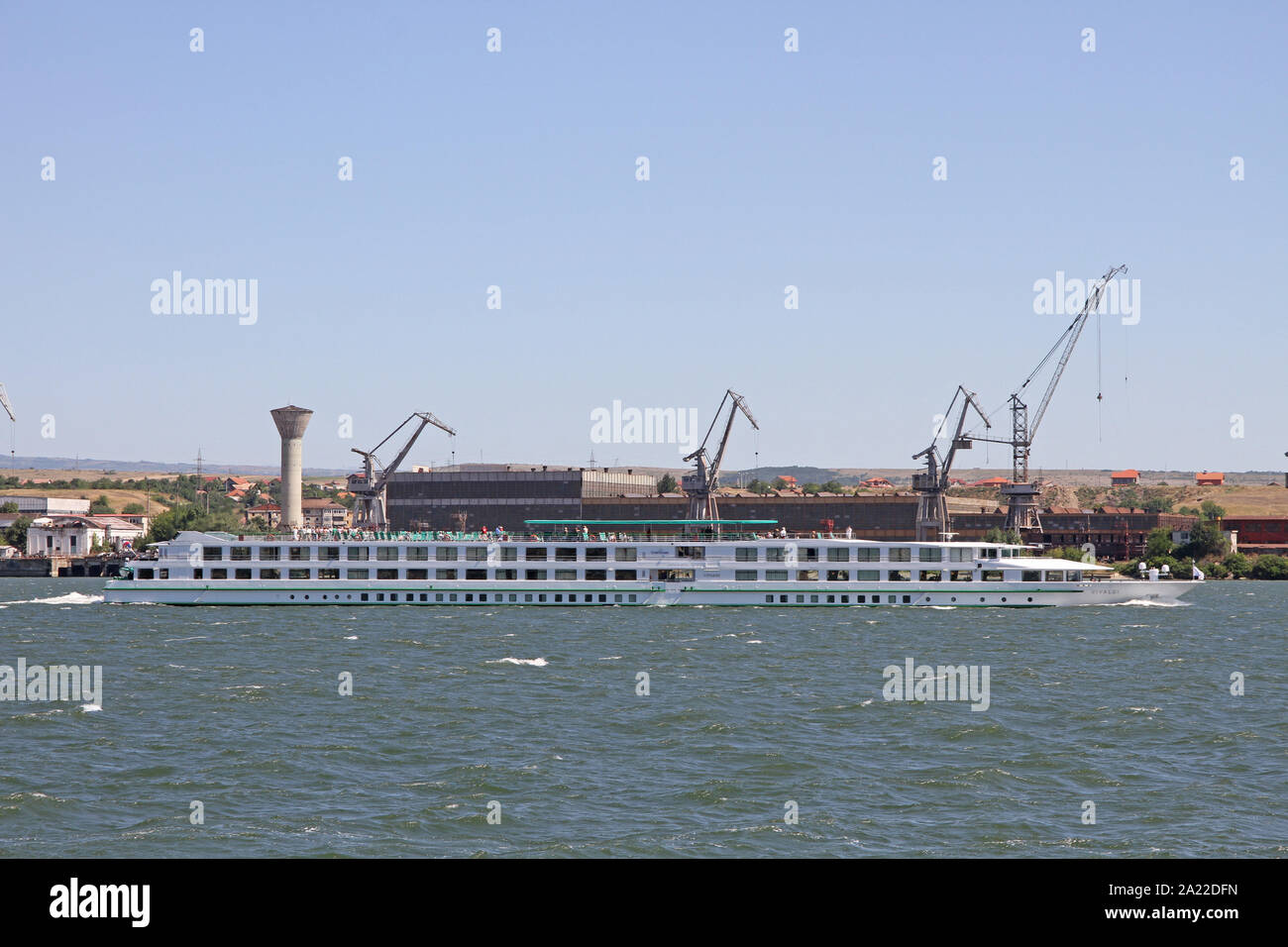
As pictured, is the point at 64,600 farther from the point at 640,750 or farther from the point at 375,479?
the point at 640,750

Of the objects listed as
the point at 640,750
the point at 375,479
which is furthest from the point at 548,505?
the point at 640,750

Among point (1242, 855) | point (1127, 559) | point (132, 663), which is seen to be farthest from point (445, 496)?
point (1242, 855)

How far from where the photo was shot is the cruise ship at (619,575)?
105875mm

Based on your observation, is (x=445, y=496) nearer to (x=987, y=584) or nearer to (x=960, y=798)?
(x=987, y=584)

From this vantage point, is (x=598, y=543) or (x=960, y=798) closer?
(x=960, y=798)

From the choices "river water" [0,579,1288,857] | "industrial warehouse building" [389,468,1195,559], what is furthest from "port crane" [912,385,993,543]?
"river water" [0,579,1288,857]

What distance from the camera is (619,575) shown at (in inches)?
4353

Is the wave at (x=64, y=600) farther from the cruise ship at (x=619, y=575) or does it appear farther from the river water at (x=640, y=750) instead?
the river water at (x=640, y=750)

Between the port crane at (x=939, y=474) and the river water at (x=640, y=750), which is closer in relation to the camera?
the river water at (x=640, y=750)

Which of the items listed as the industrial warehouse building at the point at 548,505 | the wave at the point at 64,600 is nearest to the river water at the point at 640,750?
the wave at the point at 64,600

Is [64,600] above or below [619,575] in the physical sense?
below

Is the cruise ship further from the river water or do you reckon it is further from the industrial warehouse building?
the industrial warehouse building

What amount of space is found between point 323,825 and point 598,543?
79406 mm
